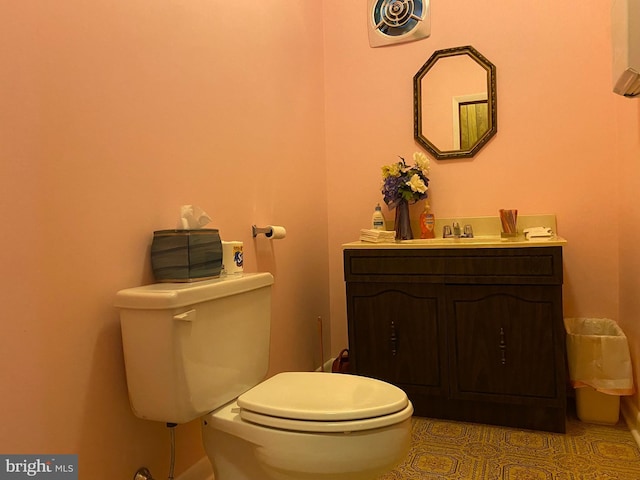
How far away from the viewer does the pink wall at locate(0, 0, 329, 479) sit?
95 centimetres

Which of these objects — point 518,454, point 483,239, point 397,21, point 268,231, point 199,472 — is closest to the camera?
point 199,472

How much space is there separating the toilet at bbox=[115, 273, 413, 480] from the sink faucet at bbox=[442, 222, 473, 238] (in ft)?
4.17

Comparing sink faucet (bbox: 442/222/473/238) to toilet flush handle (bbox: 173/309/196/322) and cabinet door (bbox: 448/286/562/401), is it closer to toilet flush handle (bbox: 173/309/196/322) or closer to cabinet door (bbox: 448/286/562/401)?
cabinet door (bbox: 448/286/562/401)

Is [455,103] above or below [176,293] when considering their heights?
above

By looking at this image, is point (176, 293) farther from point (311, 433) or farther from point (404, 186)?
point (404, 186)

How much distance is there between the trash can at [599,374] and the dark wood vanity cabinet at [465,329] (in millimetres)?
179

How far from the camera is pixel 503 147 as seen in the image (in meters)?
2.34

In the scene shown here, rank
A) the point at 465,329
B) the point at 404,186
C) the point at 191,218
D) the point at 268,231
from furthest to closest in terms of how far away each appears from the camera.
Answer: the point at 404,186, the point at 465,329, the point at 268,231, the point at 191,218

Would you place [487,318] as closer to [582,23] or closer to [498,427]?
[498,427]

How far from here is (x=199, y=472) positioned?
1476 mm

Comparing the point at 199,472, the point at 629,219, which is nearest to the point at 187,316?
the point at 199,472

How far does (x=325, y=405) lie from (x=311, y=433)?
79 mm

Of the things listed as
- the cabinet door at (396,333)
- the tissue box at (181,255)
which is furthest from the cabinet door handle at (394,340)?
the tissue box at (181,255)

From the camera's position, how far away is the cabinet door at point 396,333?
201 cm
